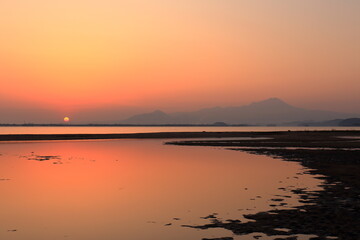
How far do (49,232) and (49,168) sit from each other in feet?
67.4

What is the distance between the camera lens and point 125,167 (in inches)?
1346

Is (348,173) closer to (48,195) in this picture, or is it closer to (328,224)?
(328,224)

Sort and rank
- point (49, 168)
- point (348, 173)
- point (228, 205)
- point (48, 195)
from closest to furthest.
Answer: point (228, 205), point (48, 195), point (348, 173), point (49, 168)

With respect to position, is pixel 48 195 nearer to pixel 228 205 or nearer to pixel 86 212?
pixel 86 212

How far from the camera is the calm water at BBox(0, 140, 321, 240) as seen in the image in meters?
13.6

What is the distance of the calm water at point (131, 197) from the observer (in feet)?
44.5

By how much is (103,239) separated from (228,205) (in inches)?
262

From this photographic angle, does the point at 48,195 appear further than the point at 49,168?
No

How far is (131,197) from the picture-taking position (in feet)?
65.6

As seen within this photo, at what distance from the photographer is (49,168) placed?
33000mm

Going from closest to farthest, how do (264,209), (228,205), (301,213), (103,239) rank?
(103,239)
(301,213)
(264,209)
(228,205)

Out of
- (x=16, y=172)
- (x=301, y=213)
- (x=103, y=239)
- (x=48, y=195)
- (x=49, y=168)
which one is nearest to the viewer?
(x=103, y=239)

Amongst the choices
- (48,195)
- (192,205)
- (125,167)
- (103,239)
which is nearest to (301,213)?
(192,205)

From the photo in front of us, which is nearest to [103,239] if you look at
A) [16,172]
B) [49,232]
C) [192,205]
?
[49,232]
